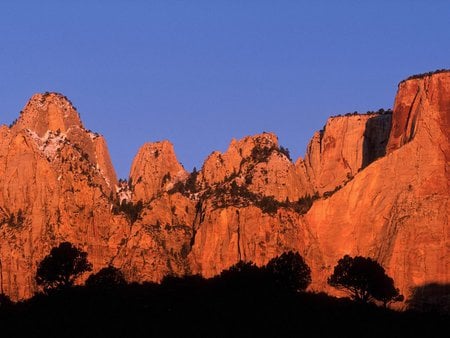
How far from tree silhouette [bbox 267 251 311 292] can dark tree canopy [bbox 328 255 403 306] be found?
12.6ft

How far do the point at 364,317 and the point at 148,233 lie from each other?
61.4 metres

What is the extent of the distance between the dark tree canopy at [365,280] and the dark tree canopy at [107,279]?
920 inches

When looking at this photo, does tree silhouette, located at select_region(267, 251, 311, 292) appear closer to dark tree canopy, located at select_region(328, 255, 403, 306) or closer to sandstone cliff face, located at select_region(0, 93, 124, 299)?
dark tree canopy, located at select_region(328, 255, 403, 306)

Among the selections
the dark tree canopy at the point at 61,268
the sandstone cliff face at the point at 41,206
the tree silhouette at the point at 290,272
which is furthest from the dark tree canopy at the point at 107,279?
the tree silhouette at the point at 290,272

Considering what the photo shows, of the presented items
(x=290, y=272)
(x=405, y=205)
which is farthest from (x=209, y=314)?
(x=405, y=205)

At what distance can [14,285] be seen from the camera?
596 ft

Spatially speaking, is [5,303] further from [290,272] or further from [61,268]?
[290,272]

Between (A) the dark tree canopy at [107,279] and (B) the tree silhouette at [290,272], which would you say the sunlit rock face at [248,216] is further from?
(B) the tree silhouette at [290,272]

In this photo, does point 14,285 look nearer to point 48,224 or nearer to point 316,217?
point 48,224

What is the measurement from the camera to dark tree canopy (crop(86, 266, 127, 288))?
15856cm

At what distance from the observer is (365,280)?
534ft

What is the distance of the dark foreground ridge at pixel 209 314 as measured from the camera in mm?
117938

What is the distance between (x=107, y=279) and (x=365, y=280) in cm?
2742

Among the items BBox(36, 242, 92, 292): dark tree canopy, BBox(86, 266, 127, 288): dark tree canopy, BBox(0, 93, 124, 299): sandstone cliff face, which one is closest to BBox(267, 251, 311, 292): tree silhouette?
BBox(86, 266, 127, 288): dark tree canopy
